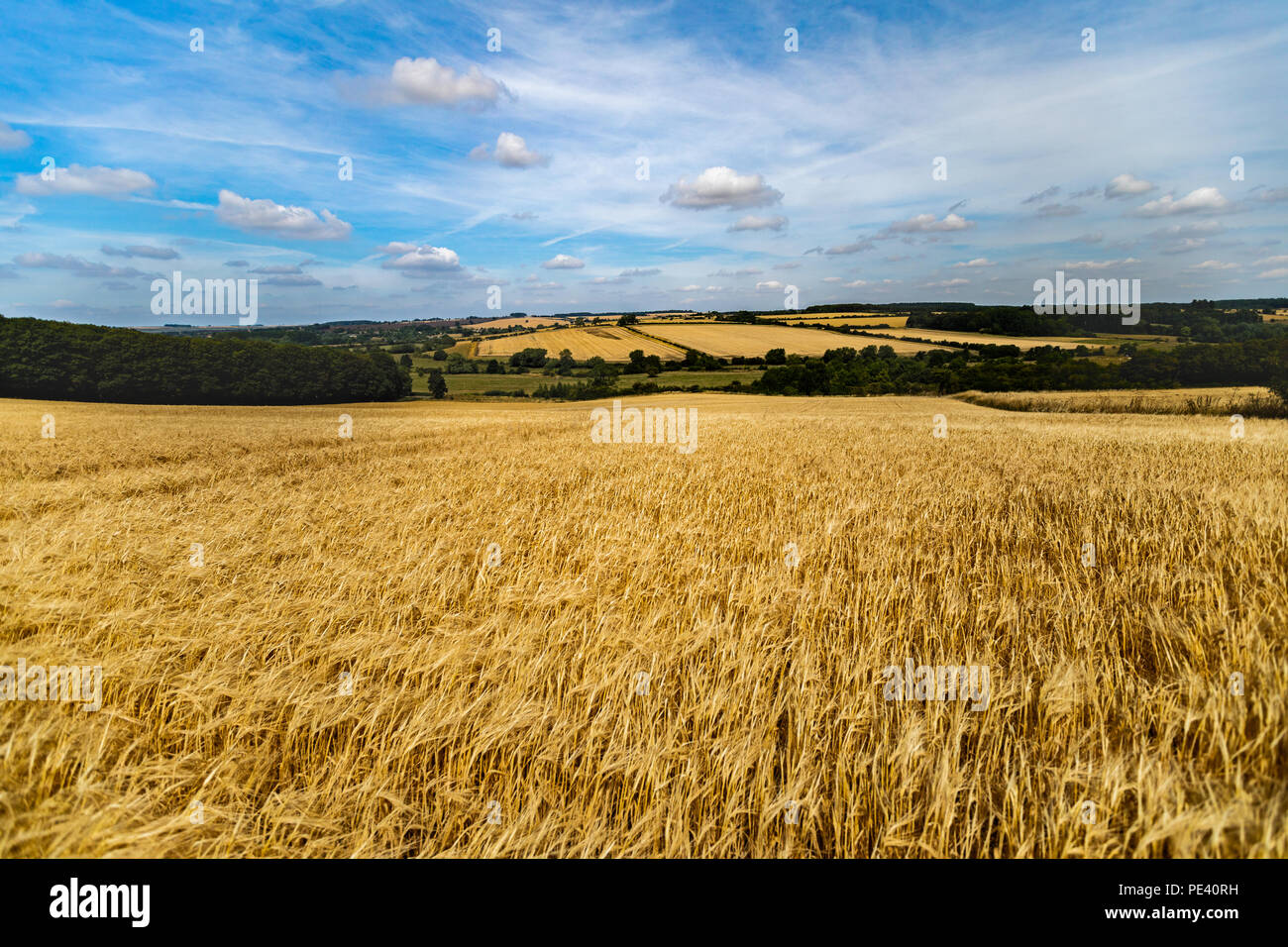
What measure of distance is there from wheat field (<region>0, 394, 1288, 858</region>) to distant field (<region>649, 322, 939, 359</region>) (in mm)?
74655

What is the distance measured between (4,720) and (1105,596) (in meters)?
6.76

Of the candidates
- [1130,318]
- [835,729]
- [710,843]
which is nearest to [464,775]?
[710,843]

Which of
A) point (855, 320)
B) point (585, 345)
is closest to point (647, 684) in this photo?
point (585, 345)

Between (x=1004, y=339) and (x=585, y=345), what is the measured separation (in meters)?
64.6

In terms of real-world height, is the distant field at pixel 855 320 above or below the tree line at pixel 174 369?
above

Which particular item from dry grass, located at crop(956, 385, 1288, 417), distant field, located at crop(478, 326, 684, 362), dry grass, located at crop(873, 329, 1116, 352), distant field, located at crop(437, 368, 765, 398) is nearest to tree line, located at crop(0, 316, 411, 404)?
distant field, located at crop(437, 368, 765, 398)

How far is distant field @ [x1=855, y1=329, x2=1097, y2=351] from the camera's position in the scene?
74312 millimetres

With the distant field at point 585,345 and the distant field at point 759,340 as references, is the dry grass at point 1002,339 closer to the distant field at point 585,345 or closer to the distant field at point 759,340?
the distant field at point 759,340

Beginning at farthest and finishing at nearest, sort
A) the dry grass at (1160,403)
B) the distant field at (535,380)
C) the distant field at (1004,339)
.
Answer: the distant field at (1004,339) < the distant field at (535,380) < the dry grass at (1160,403)

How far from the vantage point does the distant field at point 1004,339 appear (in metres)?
74.3

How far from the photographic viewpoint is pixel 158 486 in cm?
979

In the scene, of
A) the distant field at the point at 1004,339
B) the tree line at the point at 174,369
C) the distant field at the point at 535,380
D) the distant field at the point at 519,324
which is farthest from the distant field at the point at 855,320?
the tree line at the point at 174,369

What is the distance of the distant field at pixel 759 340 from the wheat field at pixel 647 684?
245 ft

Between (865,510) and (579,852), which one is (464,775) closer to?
(579,852)
